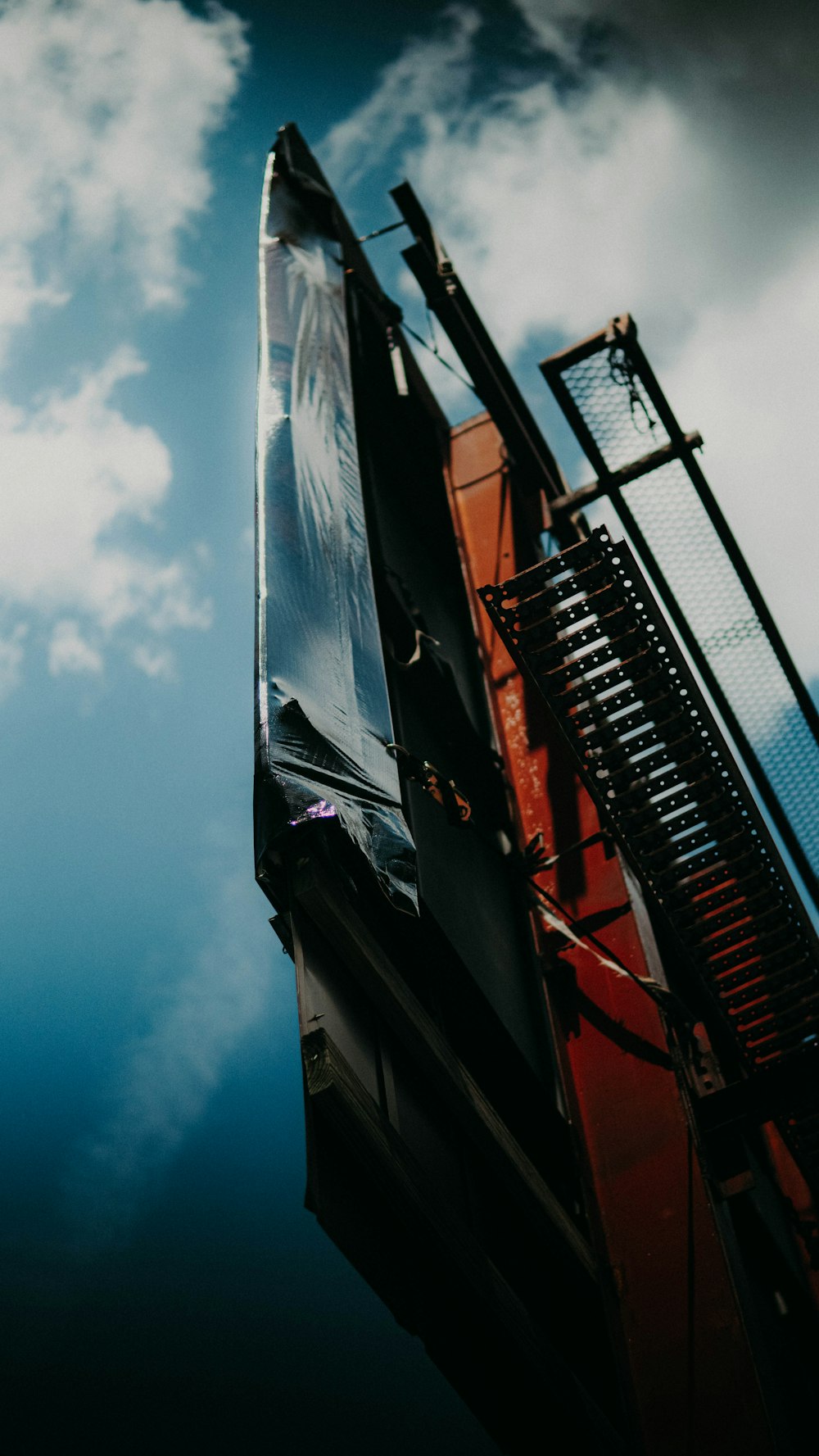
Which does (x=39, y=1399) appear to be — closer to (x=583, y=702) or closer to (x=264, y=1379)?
(x=264, y=1379)

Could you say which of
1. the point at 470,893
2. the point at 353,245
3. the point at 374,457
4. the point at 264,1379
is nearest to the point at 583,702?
the point at 470,893

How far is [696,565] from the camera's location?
26.0ft

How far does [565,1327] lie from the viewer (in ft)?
16.7

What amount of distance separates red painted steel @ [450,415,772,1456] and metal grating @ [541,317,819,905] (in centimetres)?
146

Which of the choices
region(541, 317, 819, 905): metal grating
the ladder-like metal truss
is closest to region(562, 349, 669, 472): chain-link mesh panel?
region(541, 317, 819, 905): metal grating

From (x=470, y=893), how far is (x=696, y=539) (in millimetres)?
3571

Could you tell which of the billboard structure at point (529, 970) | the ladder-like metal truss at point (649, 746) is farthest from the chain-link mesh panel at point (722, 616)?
the ladder-like metal truss at point (649, 746)

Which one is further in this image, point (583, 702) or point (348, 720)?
point (583, 702)

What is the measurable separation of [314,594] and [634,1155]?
140 inches

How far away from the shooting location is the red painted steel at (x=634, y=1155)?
462 cm

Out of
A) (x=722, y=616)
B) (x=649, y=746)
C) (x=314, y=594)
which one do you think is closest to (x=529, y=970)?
(x=649, y=746)

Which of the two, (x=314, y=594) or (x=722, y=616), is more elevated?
(x=314, y=594)

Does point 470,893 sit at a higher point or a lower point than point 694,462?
lower

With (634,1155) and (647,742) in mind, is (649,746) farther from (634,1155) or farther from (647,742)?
(634,1155)
